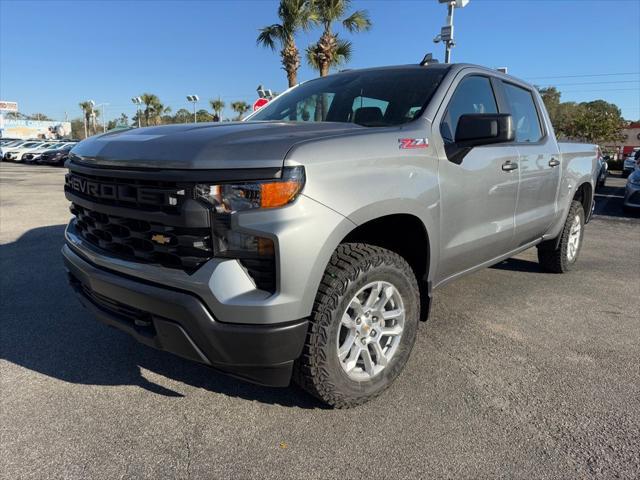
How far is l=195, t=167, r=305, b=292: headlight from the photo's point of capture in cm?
204

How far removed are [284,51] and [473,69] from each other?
1777 cm

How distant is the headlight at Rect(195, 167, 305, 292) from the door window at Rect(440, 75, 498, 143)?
1344mm

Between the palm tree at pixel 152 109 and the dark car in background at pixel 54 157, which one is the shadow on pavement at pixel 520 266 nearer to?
the dark car in background at pixel 54 157

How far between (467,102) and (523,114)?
114cm

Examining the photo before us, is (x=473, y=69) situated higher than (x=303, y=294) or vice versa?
(x=473, y=69)

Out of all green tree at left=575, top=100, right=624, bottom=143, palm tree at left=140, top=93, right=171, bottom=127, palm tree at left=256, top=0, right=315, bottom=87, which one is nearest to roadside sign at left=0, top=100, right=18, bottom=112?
palm tree at left=140, top=93, right=171, bottom=127

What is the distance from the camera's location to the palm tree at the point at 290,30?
18.6m

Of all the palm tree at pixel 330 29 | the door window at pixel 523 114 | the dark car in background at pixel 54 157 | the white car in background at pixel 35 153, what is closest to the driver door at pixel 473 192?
the door window at pixel 523 114

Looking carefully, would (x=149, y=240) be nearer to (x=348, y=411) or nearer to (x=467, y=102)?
(x=348, y=411)

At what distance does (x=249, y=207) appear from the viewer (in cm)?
205

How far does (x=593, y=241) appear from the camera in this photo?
7473 millimetres

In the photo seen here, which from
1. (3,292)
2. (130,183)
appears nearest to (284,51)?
(3,292)

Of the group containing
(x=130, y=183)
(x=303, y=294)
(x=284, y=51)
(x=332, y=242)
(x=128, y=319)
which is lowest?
(x=128, y=319)

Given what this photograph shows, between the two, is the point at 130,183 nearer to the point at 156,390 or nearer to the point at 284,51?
the point at 156,390
